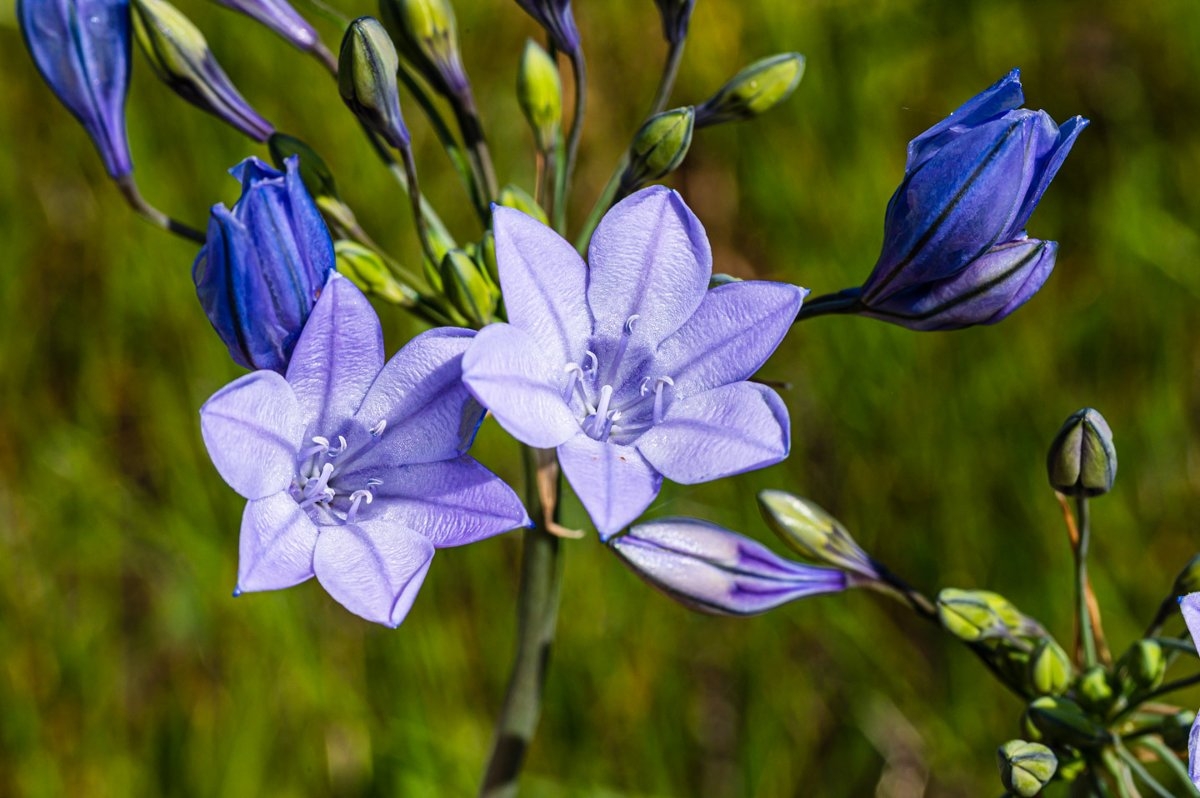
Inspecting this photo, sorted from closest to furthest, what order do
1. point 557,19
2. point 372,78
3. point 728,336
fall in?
point 728,336 < point 372,78 < point 557,19

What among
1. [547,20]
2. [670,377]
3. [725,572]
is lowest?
[725,572]

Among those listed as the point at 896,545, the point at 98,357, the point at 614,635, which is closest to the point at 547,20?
the point at 614,635

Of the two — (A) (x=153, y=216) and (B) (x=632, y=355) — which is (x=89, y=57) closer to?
(A) (x=153, y=216)

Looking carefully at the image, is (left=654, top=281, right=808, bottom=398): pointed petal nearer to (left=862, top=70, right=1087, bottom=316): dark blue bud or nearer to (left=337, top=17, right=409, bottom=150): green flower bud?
(left=862, top=70, right=1087, bottom=316): dark blue bud

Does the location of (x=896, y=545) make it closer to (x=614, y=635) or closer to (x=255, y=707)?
(x=614, y=635)

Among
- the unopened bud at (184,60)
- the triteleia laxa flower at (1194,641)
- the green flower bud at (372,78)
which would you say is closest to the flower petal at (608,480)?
the green flower bud at (372,78)

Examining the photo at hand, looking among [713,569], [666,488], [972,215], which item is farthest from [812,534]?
[666,488]
